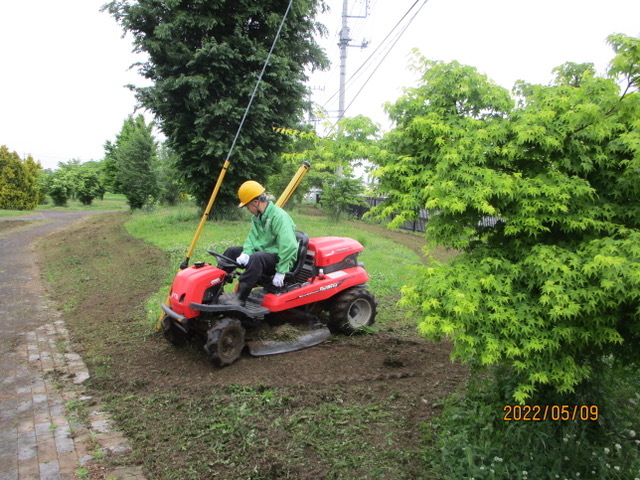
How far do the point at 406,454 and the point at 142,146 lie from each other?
79.7 ft

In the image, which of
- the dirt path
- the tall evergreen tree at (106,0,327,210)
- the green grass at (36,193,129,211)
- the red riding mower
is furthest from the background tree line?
the green grass at (36,193,129,211)

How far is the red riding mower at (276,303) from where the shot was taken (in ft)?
16.2

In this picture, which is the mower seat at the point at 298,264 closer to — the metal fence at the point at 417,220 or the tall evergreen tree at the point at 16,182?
the metal fence at the point at 417,220

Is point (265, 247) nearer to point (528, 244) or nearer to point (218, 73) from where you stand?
point (528, 244)

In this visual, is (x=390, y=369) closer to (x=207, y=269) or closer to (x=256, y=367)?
(x=256, y=367)

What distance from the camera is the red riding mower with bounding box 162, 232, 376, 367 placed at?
4.95 metres

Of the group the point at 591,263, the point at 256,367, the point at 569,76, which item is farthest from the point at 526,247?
the point at 256,367

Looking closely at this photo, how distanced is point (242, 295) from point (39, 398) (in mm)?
2129

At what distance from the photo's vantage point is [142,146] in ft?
80.9

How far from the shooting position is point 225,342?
494 cm

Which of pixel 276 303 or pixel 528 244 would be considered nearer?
pixel 528 244

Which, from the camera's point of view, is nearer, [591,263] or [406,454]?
[591,263]

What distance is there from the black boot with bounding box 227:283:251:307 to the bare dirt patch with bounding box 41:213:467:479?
0.62 metres

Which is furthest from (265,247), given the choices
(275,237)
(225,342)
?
(225,342)
